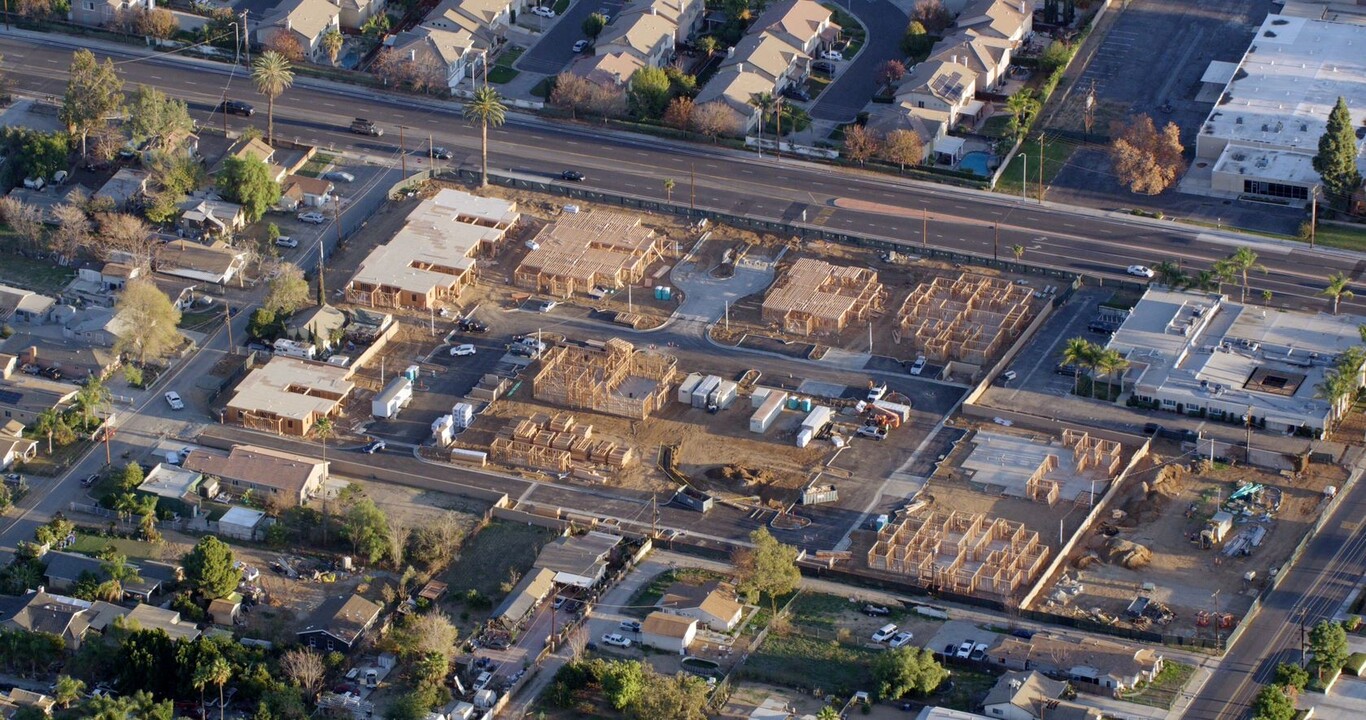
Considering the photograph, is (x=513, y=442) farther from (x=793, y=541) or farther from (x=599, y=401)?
(x=793, y=541)

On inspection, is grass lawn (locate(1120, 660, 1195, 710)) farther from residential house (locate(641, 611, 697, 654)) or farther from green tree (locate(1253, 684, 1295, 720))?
residential house (locate(641, 611, 697, 654))

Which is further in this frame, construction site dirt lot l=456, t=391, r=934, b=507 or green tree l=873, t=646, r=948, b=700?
construction site dirt lot l=456, t=391, r=934, b=507

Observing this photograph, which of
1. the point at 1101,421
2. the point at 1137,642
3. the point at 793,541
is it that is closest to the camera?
the point at 1137,642

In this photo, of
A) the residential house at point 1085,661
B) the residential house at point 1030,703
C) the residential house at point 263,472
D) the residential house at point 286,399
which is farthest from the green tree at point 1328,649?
the residential house at point 286,399

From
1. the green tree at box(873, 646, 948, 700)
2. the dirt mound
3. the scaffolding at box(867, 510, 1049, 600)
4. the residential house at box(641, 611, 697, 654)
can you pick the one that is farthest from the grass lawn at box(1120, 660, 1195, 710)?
the residential house at box(641, 611, 697, 654)

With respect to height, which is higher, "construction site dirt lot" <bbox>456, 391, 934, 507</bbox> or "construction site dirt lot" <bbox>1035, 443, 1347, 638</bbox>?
"construction site dirt lot" <bbox>1035, 443, 1347, 638</bbox>

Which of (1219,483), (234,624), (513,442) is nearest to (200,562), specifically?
(234,624)
